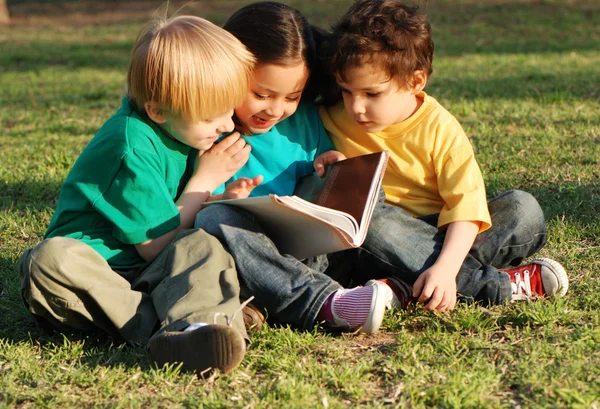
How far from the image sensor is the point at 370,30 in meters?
3.28

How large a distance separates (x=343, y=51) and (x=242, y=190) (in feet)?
2.16

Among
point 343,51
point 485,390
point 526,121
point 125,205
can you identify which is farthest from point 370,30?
point 526,121

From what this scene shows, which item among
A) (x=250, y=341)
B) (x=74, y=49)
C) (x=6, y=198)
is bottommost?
(x=74, y=49)

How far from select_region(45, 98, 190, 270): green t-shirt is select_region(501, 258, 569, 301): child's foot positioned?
1331 mm

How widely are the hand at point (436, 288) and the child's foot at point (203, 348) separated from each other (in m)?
0.78

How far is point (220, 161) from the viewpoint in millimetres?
3355

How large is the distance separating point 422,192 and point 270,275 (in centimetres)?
78

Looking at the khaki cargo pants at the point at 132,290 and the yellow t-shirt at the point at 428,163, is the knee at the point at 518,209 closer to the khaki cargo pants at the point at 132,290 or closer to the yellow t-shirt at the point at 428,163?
the yellow t-shirt at the point at 428,163

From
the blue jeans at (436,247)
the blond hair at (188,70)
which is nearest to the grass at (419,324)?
the blue jeans at (436,247)

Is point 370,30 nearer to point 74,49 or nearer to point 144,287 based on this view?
point 144,287

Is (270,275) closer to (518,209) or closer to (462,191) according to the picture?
(462,191)

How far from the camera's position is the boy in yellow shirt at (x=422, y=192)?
3.24 metres

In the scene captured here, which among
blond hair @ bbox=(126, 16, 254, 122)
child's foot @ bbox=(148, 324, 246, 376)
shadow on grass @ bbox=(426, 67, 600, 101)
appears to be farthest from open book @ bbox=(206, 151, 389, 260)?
shadow on grass @ bbox=(426, 67, 600, 101)

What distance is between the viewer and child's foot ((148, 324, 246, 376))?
8.66ft
